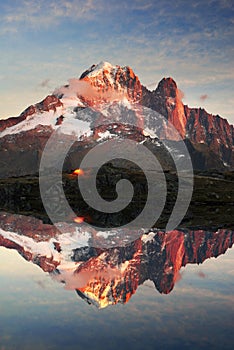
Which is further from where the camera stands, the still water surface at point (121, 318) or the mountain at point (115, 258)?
the mountain at point (115, 258)

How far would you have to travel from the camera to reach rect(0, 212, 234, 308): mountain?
113ft

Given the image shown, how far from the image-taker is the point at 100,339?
22.3 m

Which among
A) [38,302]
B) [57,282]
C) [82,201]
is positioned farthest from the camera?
[82,201]

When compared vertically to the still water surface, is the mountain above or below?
above

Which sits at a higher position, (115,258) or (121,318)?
(115,258)

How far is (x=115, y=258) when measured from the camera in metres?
50.5

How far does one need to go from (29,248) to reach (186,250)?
22613 millimetres

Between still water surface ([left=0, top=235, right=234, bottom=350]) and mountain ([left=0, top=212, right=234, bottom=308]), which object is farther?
mountain ([left=0, top=212, right=234, bottom=308])

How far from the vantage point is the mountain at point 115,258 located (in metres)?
34.3

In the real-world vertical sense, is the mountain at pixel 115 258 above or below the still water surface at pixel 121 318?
above

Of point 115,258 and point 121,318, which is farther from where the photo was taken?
point 115,258

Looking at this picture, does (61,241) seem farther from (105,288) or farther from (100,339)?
(100,339)

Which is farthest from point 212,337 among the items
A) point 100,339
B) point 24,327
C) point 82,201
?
point 82,201

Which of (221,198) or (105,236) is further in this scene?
(221,198)
